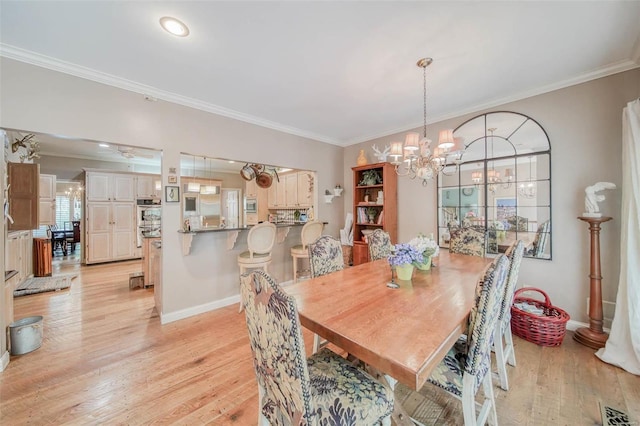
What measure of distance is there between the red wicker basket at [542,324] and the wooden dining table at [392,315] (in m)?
0.97

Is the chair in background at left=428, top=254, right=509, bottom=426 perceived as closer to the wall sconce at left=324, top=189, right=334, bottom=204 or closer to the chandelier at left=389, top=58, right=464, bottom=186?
the chandelier at left=389, top=58, right=464, bottom=186

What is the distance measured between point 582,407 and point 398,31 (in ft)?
9.56

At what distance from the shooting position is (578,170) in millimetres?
2502

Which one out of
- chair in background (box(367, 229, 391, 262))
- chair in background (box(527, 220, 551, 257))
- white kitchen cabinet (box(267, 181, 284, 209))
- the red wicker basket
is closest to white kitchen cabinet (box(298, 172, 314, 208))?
white kitchen cabinet (box(267, 181, 284, 209))

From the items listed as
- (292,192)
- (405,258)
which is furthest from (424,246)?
(292,192)

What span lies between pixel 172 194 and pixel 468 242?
3.63 metres

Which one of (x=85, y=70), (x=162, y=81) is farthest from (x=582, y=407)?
(x=85, y=70)

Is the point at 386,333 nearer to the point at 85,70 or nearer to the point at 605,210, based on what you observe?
the point at 605,210

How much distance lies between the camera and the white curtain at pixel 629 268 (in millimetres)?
1916

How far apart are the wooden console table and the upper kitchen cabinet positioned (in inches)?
334

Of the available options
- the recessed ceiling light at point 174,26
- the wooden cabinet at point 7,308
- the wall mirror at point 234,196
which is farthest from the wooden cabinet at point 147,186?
the recessed ceiling light at point 174,26

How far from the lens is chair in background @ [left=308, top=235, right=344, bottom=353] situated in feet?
7.08

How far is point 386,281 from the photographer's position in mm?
1827

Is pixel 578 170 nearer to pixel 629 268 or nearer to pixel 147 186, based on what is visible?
pixel 629 268
